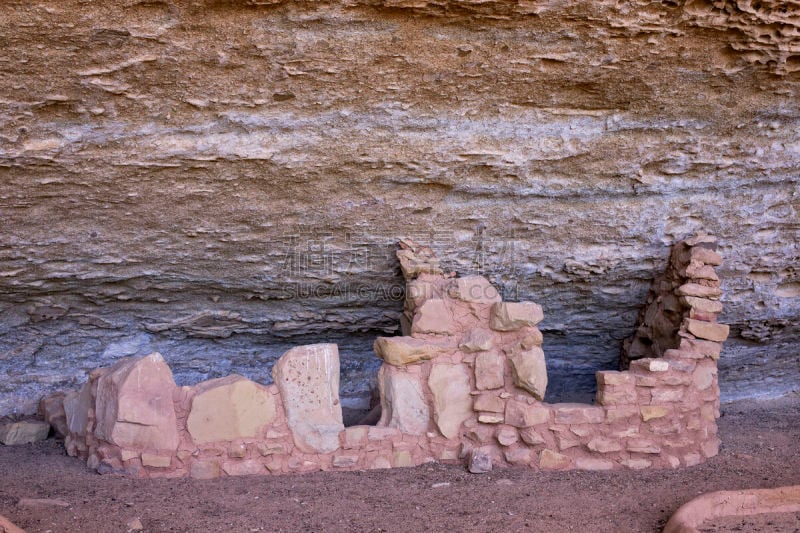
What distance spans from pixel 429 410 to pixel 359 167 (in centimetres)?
144

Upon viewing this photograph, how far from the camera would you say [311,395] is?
14.3ft

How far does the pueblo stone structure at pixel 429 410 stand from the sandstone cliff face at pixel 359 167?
733 mm

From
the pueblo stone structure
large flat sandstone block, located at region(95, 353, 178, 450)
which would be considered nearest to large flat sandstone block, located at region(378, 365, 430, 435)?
the pueblo stone structure

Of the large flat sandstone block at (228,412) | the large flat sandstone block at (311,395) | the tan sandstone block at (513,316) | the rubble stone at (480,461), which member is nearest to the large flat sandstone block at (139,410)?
the large flat sandstone block at (228,412)

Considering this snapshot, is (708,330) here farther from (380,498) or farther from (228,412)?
(228,412)

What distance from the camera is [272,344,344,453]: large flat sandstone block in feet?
14.2

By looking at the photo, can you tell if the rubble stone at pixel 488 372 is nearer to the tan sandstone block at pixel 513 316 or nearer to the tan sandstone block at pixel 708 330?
the tan sandstone block at pixel 513 316

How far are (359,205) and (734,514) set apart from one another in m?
2.59

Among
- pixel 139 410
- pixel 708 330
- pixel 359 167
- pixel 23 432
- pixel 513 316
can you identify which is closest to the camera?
pixel 139 410

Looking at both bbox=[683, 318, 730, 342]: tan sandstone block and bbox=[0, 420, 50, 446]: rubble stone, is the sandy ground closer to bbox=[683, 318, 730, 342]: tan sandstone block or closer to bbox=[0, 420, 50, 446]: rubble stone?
bbox=[0, 420, 50, 446]: rubble stone

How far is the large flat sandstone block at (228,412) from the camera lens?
13.7 ft

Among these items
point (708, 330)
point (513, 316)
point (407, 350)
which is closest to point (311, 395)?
point (407, 350)

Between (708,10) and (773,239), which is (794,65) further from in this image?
(773,239)

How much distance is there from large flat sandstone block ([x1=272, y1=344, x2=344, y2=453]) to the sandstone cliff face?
2.91ft
